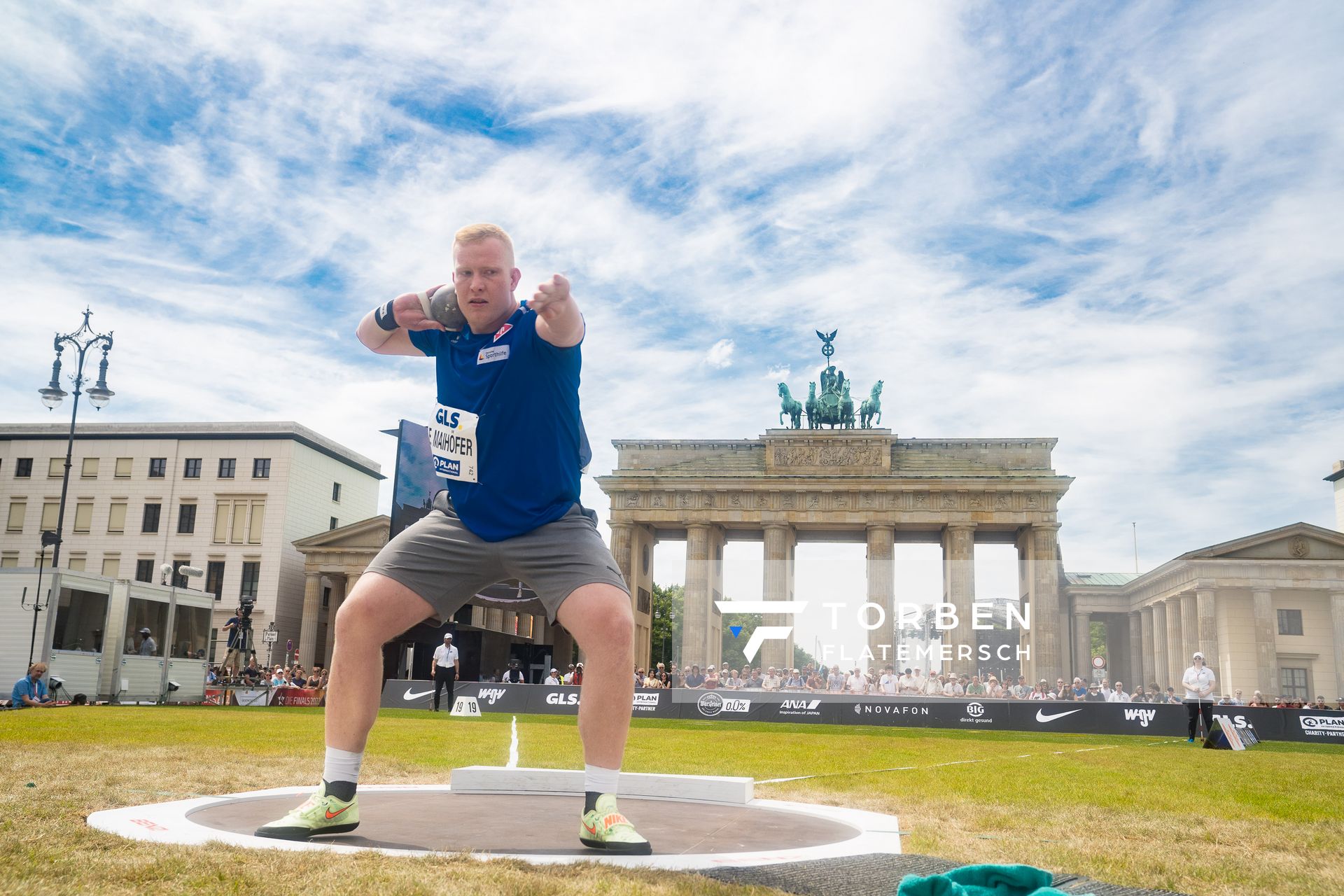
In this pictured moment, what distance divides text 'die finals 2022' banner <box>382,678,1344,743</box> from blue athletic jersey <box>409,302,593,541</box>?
2180 centimetres

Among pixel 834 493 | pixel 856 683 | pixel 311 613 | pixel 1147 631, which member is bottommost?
Result: pixel 856 683

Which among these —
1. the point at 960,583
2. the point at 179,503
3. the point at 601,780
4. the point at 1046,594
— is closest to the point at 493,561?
the point at 601,780

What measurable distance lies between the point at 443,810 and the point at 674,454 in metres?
59.8

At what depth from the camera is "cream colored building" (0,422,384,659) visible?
6194 centimetres

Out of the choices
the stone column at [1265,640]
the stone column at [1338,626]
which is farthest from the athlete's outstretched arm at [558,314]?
the stone column at [1338,626]

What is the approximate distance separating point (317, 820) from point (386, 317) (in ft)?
6.05

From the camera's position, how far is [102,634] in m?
26.5

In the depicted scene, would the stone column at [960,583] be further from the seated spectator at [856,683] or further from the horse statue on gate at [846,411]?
the horse statue on gate at [846,411]

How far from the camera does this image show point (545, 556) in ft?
12.4

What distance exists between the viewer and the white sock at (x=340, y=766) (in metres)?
3.72

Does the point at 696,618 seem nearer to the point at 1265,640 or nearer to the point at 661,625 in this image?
the point at 1265,640

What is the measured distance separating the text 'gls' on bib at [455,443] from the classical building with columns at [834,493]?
56.4 metres

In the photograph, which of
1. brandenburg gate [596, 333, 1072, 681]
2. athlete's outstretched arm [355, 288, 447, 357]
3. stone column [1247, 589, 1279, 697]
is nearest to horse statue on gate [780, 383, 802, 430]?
brandenburg gate [596, 333, 1072, 681]

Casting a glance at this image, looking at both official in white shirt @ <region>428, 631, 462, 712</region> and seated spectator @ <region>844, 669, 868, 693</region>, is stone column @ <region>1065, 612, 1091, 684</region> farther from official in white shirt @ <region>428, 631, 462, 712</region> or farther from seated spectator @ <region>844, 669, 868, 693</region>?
official in white shirt @ <region>428, 631, 462, 712</region>
